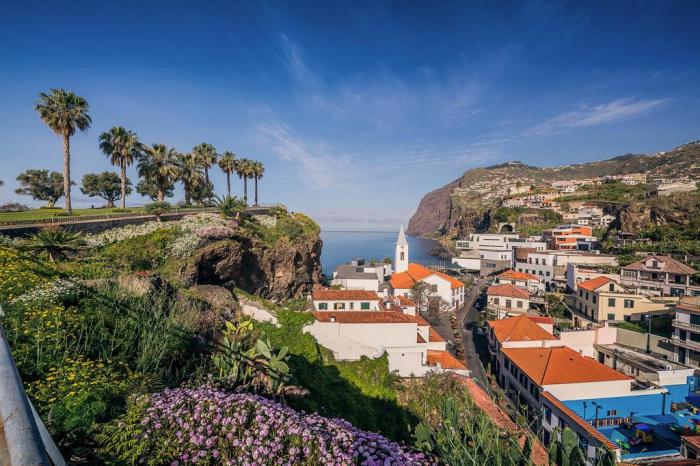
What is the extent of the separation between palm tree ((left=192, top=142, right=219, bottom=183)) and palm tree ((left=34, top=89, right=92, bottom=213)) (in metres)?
16.6

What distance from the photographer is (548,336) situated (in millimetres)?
25734

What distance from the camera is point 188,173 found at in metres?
38.1

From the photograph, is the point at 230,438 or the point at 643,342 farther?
the point at 643,342

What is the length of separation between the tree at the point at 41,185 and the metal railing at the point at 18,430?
56.2 meters

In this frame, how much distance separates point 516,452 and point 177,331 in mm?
5884

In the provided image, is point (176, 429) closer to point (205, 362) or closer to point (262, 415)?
point (262, 415)

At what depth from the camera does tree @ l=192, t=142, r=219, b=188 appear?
134ft

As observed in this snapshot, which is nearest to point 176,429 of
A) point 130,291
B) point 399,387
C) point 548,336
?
point 130,291

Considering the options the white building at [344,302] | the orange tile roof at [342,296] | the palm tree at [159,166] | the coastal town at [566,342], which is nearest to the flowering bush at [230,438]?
the coastal town at [566,342]

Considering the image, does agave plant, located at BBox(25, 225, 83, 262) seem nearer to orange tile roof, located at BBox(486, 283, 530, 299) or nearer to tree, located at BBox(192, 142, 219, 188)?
tree, located at BBox(192, 142, 219, 188)

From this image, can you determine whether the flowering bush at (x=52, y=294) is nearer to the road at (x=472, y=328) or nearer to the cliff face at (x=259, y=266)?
the cliff face at (x=259, y=266)

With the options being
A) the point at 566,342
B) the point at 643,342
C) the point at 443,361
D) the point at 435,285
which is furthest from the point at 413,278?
the point at 643,342

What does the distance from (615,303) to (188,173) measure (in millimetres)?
50413

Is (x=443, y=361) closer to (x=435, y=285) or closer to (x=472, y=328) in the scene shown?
(x=472, y=328)
